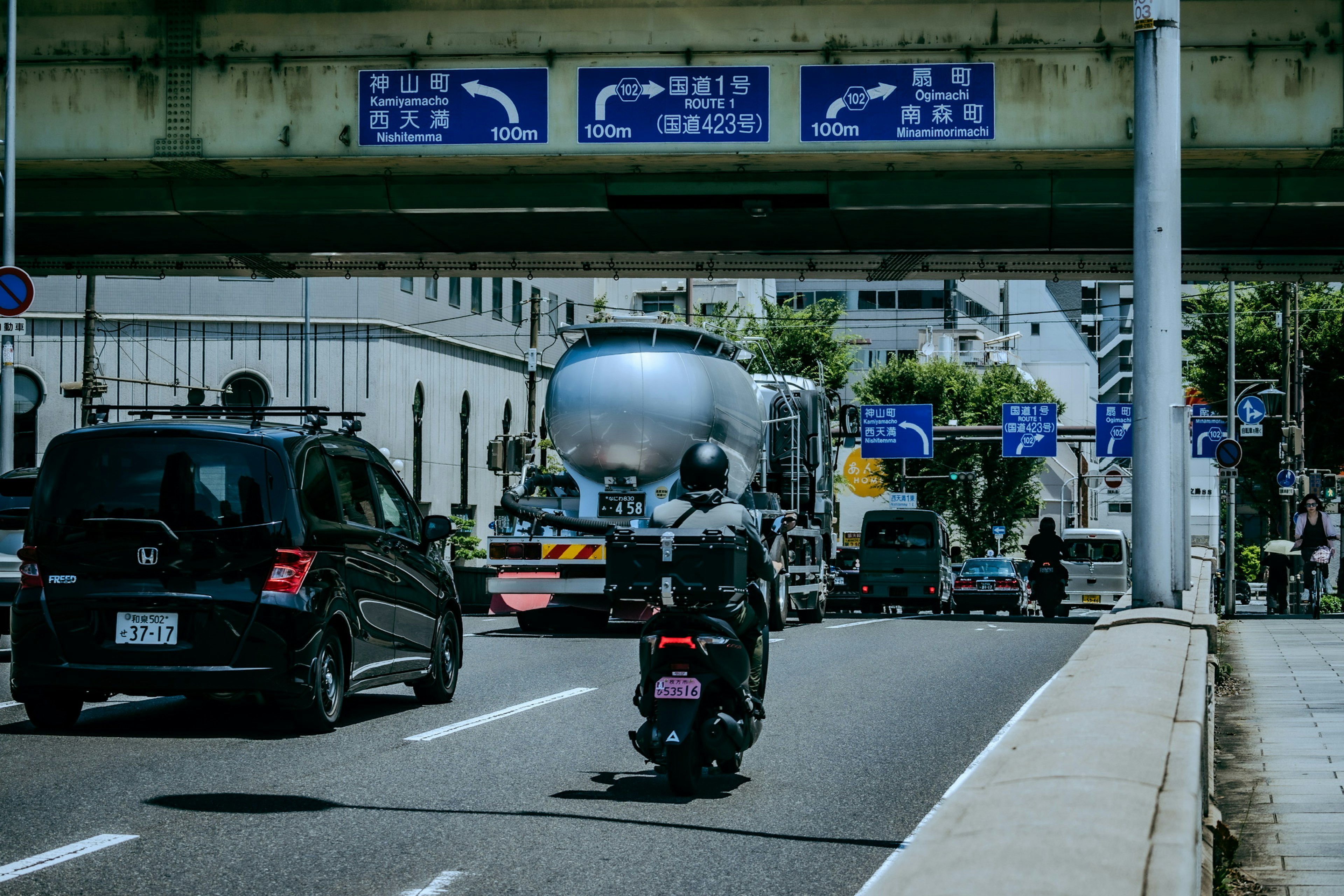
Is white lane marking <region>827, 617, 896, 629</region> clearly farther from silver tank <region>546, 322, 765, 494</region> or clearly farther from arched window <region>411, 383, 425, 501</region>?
arched window <region>411, 383, 425, 501</region>

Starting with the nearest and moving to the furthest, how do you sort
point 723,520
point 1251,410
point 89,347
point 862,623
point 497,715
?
point 723,520 < point 497,715 < point 862,623 < point 1251,410 < point 89,347

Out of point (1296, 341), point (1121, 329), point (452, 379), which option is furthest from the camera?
point (1121, 329)

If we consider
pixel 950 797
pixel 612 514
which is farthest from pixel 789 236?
pixel 950 797

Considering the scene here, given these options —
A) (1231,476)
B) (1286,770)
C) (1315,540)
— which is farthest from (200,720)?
(1231,476)

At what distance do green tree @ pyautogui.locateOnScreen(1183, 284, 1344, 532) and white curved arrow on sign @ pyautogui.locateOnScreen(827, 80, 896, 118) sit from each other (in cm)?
3110

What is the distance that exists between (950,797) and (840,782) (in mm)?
4466

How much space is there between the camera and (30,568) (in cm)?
1016

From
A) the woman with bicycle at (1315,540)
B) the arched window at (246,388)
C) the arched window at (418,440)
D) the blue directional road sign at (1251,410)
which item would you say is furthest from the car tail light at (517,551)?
the arched window at (418,440)

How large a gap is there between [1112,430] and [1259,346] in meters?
7.61

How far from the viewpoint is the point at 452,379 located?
53812 millimetres

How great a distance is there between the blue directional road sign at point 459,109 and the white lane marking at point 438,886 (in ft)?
41.9

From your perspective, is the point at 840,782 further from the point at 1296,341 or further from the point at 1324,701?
the point at 1296,341

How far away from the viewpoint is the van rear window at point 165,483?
9938 millimetres

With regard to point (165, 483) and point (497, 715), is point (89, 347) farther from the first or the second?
point (165, 483)
